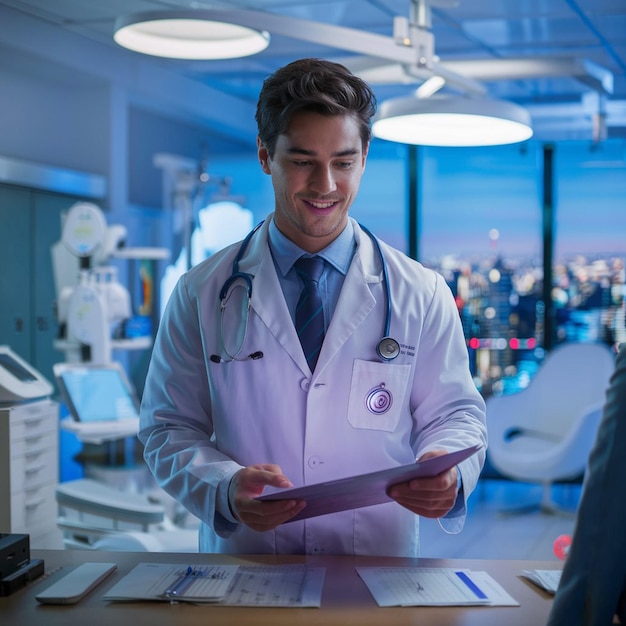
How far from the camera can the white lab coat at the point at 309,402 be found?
167cm

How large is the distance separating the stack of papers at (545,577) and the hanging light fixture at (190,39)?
1.87 metres

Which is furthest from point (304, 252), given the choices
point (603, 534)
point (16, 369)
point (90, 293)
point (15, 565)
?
point (90, 293)

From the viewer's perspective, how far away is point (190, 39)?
2869 millimetres

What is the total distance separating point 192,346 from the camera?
5.85 feet

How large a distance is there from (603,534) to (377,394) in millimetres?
823

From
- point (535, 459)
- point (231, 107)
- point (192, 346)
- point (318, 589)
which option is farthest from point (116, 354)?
point (318, 589)

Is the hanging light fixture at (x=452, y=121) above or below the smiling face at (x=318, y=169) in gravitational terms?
above

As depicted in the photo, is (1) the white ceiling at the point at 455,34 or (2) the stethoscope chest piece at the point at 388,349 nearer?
(2) the stethoscope chest piece at the point at 388,349

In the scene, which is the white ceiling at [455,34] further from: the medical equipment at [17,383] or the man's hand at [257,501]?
the man's hand at [257,501]

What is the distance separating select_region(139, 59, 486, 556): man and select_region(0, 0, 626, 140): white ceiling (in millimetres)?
2198

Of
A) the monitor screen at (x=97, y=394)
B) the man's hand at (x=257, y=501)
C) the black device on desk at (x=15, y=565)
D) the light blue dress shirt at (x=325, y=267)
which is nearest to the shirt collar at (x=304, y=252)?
the light blue dress shirt at (x=325, y=267)

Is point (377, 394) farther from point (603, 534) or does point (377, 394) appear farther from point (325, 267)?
point (603, 534)

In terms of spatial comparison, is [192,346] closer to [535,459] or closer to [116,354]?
[535,459]

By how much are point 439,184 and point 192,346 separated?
6486mm
